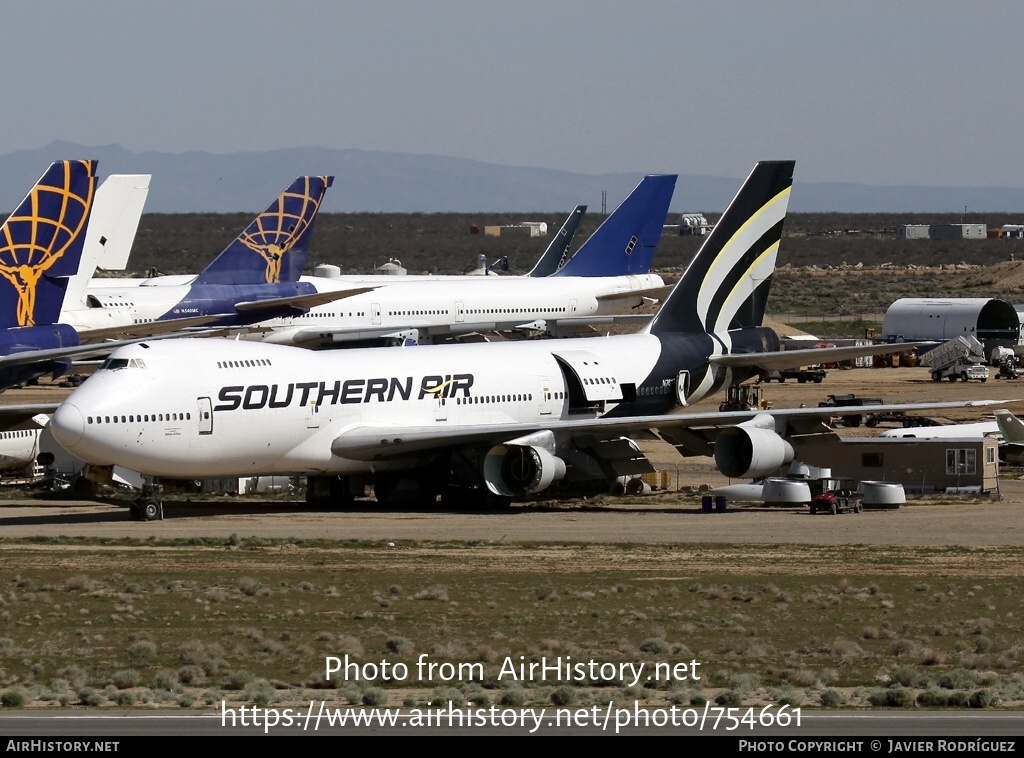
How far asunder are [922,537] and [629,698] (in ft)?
61.7

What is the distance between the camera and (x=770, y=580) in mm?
31891

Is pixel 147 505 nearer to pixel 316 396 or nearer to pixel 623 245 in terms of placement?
pixel 316 396

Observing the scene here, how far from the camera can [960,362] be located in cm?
8569

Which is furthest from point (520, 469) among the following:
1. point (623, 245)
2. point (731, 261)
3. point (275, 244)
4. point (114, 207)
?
point (623, 245)

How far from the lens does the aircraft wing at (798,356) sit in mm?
47125

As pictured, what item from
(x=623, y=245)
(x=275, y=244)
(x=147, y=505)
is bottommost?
(x=147, y=505)

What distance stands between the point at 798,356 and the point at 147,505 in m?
18.0

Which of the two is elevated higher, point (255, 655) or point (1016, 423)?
point (1016, 423)

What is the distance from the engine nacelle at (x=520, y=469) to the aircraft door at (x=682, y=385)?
22.4 feet

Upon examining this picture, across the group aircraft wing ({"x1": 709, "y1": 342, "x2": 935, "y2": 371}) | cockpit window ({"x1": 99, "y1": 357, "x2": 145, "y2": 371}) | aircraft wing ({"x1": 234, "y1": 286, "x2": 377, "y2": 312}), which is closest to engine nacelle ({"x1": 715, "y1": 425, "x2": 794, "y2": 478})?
aircraft wing ({"x1": 709, "y1": 342, "x2": 935, "y2": 371})

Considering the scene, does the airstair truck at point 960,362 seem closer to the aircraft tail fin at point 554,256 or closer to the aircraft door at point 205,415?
the aircraft tail fin at point 554,256

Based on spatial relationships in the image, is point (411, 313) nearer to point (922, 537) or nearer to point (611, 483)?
point (611, 483)
